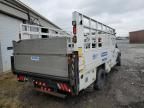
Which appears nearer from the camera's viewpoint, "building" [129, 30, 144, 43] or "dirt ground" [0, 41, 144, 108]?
"dirt ground" [0, 41, 144, 108]

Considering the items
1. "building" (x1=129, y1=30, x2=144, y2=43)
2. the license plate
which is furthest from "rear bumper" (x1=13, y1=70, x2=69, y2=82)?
"building" (x1=129, y1=30, x2=144, y2=43)

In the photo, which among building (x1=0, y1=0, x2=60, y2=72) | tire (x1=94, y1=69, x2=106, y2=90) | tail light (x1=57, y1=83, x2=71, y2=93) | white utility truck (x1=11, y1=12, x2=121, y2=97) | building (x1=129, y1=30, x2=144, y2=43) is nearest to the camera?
white utility truck (x1=11, y1=12, x2=121, y2=97)

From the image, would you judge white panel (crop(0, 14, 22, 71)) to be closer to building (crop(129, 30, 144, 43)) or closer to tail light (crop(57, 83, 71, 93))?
tail light (crop(57, 83, 71, 93))

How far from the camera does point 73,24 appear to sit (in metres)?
3.00

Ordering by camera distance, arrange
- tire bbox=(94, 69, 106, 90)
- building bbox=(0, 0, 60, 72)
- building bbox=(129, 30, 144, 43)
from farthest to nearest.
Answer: building bbox=(129, 30, 144, 43) → building bbox=(0, 0, 60, 72) → tire bbox=(94, 69, 106, 90)

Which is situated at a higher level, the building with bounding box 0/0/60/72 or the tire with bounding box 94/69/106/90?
the building with bounding box 0/0/60/72

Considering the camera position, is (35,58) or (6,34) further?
(6,34)

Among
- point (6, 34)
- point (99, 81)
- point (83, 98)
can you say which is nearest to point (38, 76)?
point (83, 98)

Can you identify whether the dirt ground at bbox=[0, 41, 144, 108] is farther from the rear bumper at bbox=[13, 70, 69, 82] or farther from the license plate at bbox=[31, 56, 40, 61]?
the license plate at bbox=[31, 56, 40, 61]

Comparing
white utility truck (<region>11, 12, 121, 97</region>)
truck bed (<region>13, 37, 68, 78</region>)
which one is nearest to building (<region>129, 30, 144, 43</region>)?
white utility truck (<region>11, 12, 121, 97</region>)

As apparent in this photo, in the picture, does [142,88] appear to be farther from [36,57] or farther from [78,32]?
[36,57]

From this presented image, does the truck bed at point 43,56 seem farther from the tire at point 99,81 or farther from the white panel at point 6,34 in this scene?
the white panel at point 6,34

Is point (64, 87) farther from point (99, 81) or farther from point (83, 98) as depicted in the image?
point (99, 81)

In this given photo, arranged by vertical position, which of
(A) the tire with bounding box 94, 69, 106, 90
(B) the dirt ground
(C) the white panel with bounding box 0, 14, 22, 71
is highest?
(C) the white panel with bounding box 0, 14, 22, 71
